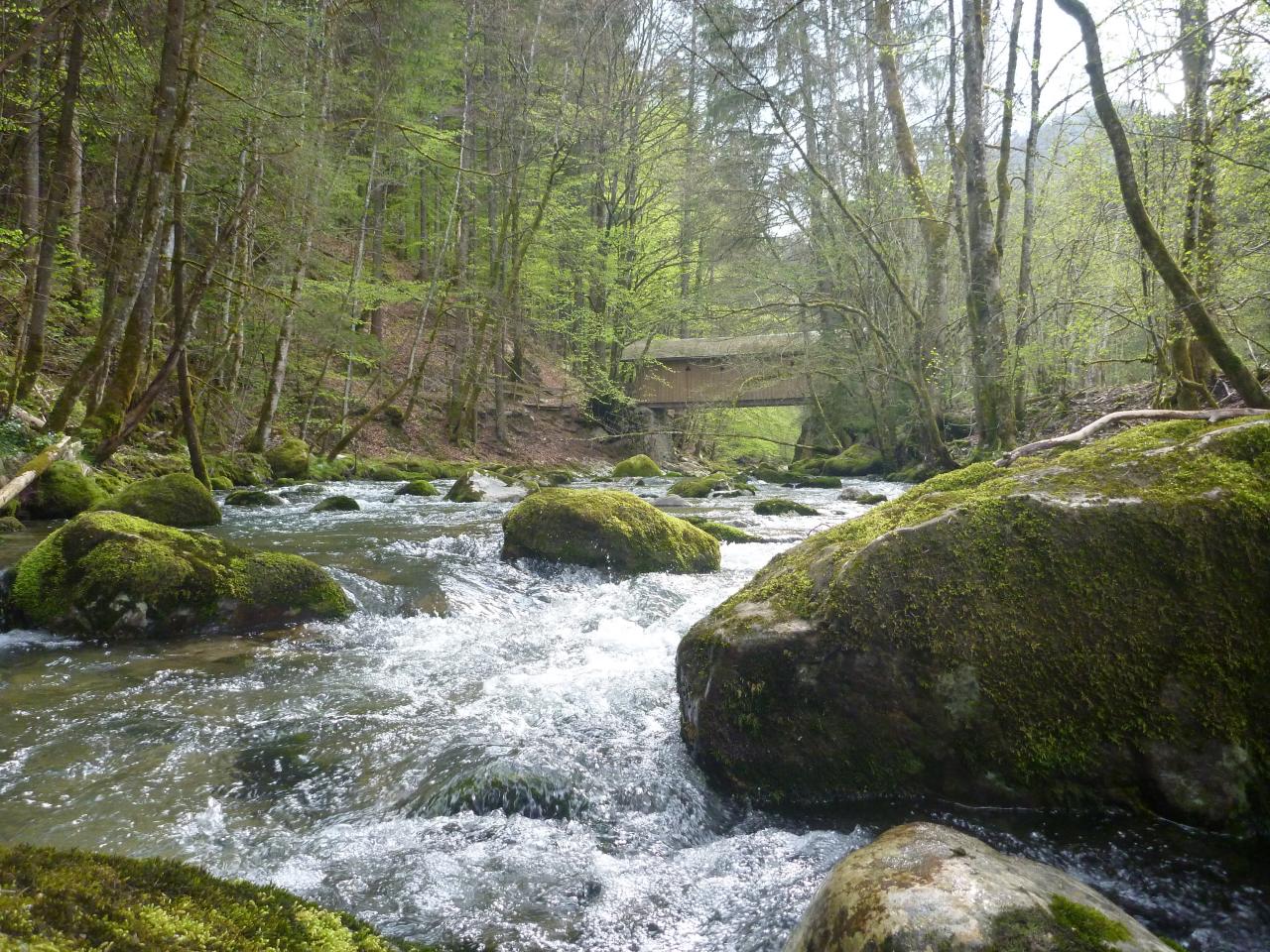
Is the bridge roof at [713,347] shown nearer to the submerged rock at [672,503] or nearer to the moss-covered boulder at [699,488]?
the moss-covered boulder at [699,488]

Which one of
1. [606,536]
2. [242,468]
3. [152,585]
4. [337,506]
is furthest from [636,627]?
[242,468]

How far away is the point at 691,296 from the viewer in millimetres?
21078

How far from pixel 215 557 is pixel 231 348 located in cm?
1055

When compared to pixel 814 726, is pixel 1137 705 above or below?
above

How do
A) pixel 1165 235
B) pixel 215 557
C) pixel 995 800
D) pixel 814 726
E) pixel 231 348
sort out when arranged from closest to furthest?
1. pixel 995 800
2. pixel 814 726
3. pixel 215 557
4. pixel 1165 235
5. pixel 231 348

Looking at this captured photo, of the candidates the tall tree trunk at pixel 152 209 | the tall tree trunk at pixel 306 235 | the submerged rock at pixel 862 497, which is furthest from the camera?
the tall tree trunk at pixel 306 235

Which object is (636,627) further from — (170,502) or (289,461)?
(289,461)

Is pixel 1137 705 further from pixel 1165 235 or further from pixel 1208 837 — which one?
pixel 1165 235

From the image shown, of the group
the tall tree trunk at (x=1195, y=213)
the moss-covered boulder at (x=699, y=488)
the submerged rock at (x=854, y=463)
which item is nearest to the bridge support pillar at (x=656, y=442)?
the submerged rock at (x=854, y=463)

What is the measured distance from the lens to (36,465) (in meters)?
7.61

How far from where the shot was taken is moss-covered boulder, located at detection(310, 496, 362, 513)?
10211 millimetres

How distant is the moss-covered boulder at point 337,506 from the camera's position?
1021 centimetres

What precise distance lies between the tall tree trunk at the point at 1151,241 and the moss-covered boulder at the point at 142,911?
5758 mm

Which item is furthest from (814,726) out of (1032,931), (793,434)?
(793,434)
